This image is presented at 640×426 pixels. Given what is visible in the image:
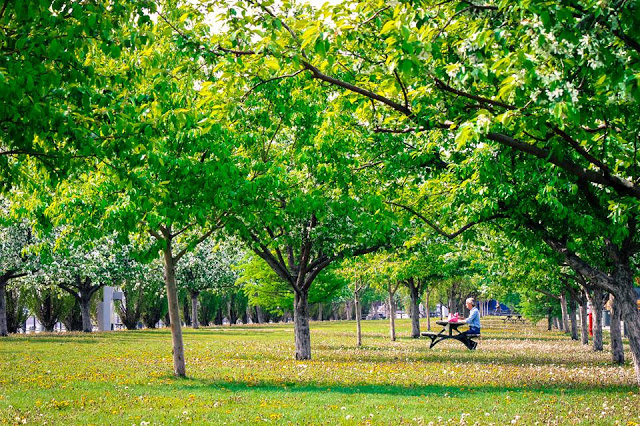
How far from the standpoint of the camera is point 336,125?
1639 cm

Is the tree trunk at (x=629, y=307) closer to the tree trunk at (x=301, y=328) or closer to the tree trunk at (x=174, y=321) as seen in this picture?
the tree trunk at (x=174, y=321)

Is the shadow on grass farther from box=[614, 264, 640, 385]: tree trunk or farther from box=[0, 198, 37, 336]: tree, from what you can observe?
box=[0, 198, 37, 336]: tree

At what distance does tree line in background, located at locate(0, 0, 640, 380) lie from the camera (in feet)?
21.7

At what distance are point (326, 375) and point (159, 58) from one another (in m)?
11.0

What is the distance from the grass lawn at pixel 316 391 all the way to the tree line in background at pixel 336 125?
213cm

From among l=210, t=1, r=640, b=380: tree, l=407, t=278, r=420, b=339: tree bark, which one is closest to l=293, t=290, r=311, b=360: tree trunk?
l=210, t=1, r=640, b=380: tree

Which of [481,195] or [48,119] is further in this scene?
[481,195]

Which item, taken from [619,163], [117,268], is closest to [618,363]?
[619,163]

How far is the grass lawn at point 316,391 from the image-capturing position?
36.5 feet

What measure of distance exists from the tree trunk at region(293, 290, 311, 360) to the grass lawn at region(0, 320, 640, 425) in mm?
655

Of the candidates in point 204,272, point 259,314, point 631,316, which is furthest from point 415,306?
point 259,314

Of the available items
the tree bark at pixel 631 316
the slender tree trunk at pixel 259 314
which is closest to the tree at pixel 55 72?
the tree bark at pixel 631 316

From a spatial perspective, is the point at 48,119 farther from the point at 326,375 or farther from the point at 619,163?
the point at 326,375

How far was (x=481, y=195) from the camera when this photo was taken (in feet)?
41.7
